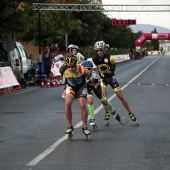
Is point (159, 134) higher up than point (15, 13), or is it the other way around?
point (15, 13)

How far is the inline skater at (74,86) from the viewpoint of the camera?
8891 millimetres

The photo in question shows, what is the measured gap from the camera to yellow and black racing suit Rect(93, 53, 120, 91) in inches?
435

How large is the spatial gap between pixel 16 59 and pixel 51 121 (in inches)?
533

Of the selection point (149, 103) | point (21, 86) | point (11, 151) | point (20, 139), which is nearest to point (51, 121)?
point (20, 139)

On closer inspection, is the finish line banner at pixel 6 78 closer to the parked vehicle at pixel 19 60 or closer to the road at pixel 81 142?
the parked vehicle at pixel 19 60

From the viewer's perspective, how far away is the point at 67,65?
889 centimetres

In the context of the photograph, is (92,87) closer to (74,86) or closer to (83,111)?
(74,86)

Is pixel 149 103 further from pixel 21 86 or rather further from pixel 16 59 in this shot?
pixel 16 59

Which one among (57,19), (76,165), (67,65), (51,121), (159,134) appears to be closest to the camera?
(76,165)

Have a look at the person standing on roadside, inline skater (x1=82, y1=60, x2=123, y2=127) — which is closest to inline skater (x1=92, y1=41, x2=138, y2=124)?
inline skater (x1=82, y1=60, x2=123, y2=127)

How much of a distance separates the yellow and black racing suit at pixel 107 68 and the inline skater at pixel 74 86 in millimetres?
1905

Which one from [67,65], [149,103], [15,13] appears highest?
[15,13]

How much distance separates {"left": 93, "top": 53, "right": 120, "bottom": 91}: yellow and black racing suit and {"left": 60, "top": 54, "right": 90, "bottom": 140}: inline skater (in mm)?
1905

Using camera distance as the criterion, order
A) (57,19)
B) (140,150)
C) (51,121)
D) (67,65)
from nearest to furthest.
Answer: (140,150)
(67,65)
(51,121)
(57,19)
